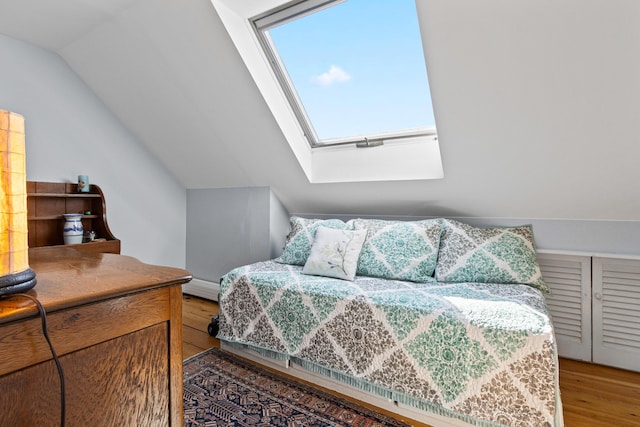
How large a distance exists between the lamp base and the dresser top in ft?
0.05

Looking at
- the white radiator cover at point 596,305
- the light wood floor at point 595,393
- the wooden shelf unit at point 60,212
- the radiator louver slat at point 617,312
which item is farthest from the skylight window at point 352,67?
the wooden shelf unit at point 60,212

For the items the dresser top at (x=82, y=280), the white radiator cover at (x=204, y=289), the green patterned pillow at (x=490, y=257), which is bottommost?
the white radiator cover at (x=204, y=289)

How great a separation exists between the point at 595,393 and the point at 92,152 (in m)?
4.07

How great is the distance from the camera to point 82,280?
79cm

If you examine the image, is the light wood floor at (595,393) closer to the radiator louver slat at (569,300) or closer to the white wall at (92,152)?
the radiator louver slat at (569,300)

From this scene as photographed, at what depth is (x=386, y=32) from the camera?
6.81 ft

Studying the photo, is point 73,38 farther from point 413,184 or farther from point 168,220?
point 413,184

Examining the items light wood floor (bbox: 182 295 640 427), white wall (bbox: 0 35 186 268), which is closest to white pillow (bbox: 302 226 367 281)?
light wood floor (bbox: 182 295 640 427)

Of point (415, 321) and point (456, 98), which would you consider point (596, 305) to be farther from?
point (456, 98)

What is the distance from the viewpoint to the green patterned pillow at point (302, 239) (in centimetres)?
265

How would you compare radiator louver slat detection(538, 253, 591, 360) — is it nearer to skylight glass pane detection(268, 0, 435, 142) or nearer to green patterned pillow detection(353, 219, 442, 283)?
green patterned pillow detection(353, 219, 442, 283)

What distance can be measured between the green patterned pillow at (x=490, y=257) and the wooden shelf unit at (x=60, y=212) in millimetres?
2695

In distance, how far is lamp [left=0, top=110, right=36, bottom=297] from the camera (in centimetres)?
A: 62

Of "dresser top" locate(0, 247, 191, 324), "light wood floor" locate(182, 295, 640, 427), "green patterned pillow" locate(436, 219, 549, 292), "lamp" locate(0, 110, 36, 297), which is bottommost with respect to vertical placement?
"light wood floor" locate(182, 295, 640, 427)
